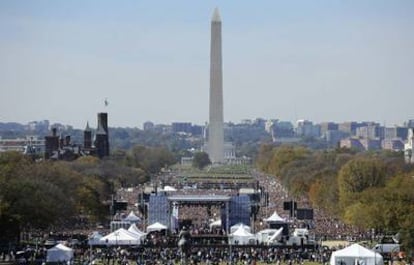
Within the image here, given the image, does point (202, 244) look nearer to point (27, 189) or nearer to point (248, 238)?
point (248, 238)

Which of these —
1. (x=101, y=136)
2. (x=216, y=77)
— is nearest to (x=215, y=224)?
(x=216, y=77)

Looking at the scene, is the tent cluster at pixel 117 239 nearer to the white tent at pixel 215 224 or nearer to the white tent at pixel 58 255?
the white tent at pixel 58 255

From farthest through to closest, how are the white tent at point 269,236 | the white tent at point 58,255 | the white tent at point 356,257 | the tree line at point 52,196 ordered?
the tree line at point 52,196 < the white tent at point 269,236 < the white tent at point 58,255 < the white tent at point 356,257

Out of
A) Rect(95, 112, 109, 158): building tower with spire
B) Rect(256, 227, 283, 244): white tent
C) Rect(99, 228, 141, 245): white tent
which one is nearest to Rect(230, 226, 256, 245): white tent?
→ Rect(256, 227, 283, 244): white tent

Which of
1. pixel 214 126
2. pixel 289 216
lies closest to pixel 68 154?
pixel 214 126

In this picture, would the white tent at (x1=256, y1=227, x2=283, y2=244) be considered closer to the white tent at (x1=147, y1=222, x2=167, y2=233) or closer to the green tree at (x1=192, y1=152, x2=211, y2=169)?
the white tent at (x1=147, y1=222, x2=167, y2=233)

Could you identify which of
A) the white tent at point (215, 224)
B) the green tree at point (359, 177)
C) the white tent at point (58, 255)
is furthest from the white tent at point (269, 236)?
the green tree at point (359, 177)
